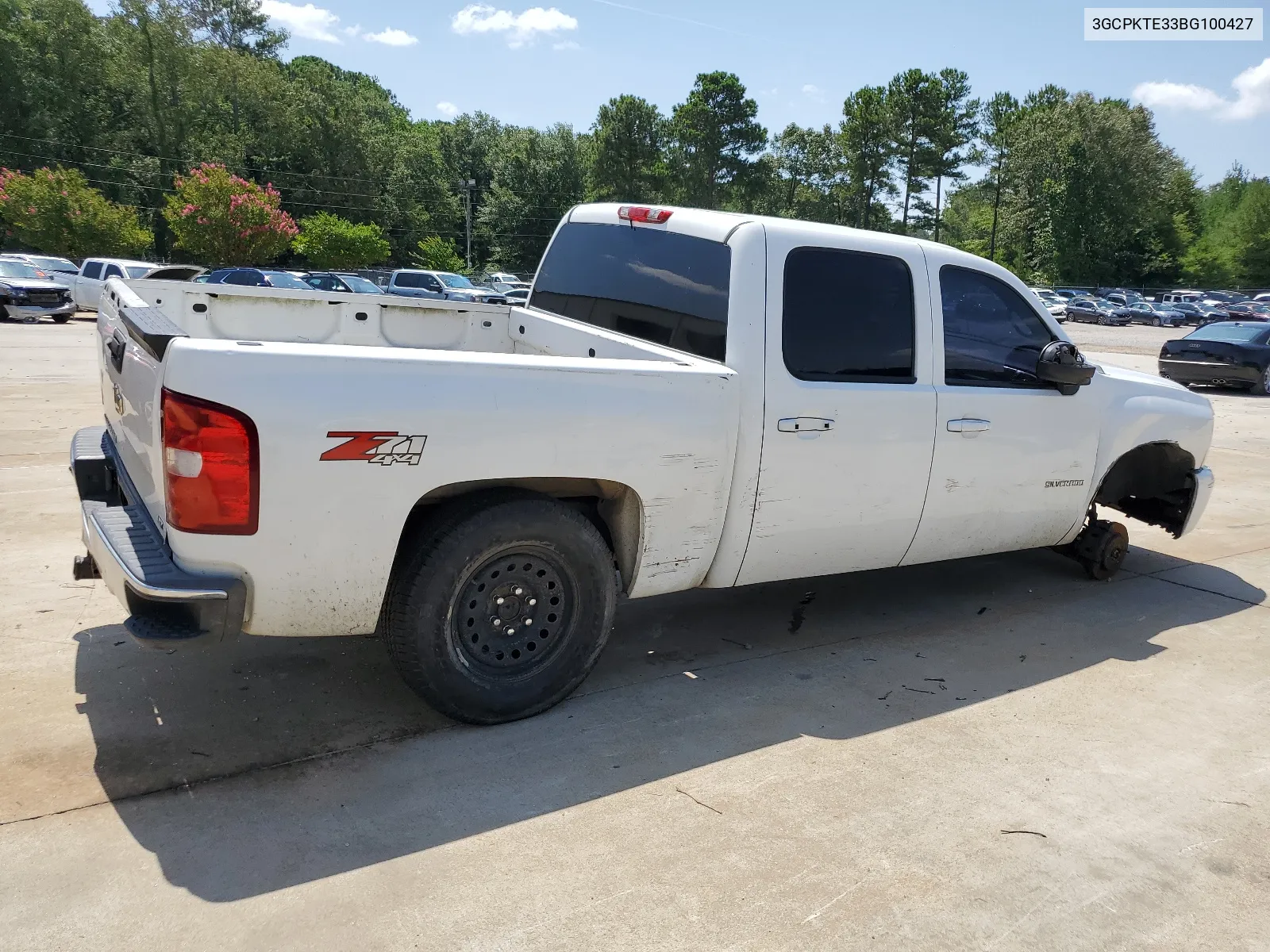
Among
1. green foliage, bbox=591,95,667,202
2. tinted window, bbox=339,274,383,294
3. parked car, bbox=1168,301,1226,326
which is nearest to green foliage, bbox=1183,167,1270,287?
parked car, bbox=1168,301,1226,326

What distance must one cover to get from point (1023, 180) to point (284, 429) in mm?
88090

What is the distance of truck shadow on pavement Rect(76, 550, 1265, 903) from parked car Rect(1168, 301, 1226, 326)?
56.7 meters

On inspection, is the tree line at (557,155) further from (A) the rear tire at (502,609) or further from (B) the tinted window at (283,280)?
(A) the rear tire at (502,609)

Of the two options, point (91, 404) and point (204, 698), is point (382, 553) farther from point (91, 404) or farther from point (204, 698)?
point (91, 404)

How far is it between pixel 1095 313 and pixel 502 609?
59.5 m

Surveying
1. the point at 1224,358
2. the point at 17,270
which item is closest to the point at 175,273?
the point at 1224,358

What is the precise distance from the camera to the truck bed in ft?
10.1

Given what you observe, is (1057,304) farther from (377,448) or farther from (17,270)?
(377,448)

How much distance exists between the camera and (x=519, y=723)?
3.88 m

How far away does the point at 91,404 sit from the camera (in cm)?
1120

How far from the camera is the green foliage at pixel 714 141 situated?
3196 inches

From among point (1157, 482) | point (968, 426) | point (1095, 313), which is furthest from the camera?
point (1095, 313)

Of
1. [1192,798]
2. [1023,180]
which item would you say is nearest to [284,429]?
[1192,798]

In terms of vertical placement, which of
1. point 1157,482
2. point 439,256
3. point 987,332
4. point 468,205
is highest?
point 468,205
